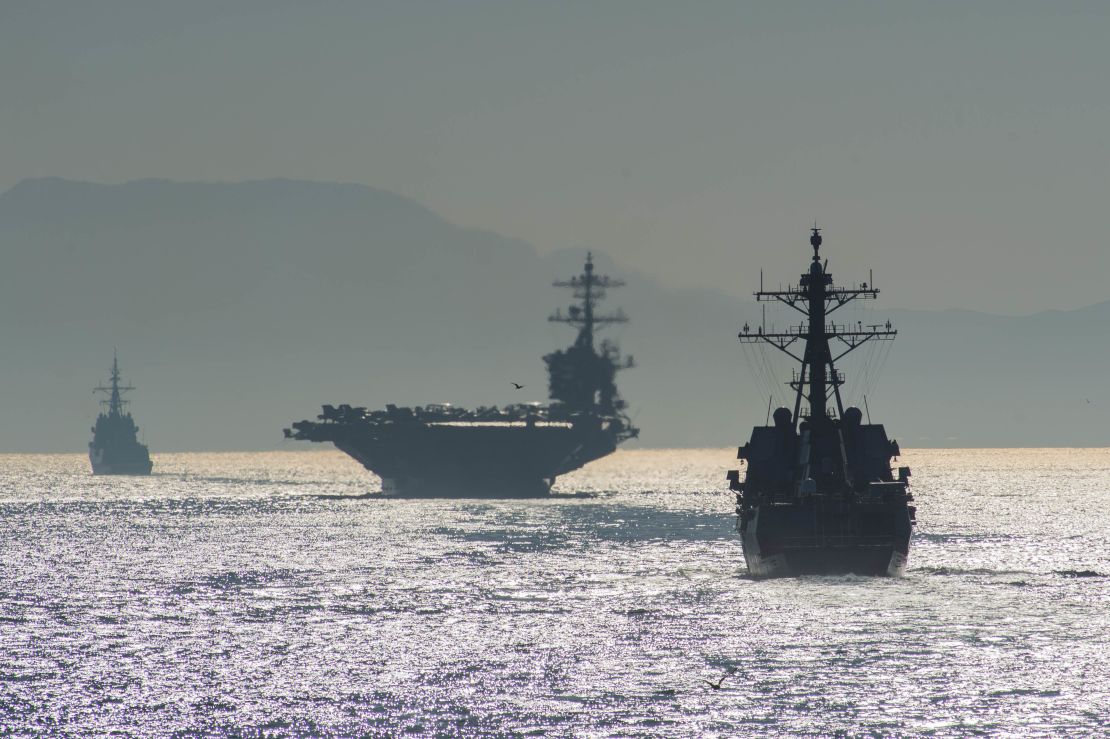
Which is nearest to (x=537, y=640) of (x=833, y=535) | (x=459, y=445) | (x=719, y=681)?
(x=719, y=681)

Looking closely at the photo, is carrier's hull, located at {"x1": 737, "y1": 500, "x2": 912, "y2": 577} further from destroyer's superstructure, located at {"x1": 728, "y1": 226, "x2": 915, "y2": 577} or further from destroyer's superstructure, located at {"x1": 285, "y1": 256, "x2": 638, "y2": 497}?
destroyer's superstructure, located at {"x1": 285, "y1": 256, "x2": 638, "y2": 497}

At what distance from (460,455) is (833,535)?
92.7m

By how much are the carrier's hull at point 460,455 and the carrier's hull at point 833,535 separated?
89.4m

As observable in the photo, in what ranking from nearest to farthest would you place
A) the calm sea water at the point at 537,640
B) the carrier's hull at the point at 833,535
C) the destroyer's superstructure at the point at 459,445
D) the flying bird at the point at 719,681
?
1. the calm sea water at the point at 537,640
2. the flying bird at the point at 719,681
3. the carrier's hull at the point at 833,535
4. the destroyer's superstructure at the point at 459,445

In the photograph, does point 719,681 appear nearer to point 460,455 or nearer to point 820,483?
point 820,483

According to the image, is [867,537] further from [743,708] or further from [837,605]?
[743,708]

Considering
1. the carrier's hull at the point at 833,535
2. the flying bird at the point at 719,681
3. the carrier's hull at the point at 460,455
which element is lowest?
the flying bird at the point at 719,681

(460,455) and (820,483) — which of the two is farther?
(460,455)

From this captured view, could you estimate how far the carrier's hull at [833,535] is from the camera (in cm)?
5456

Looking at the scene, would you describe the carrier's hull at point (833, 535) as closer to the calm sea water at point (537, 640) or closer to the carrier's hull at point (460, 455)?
the calm sea water at point (537, 640)

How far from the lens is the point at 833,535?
2146 inches

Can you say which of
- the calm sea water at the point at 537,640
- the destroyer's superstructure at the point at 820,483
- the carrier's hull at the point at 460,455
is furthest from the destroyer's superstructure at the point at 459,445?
the destroyer's superstructure at the point at 820,483

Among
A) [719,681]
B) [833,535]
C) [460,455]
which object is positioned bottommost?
[719,681]

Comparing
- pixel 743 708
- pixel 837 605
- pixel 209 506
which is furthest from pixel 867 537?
pixel 209 506
